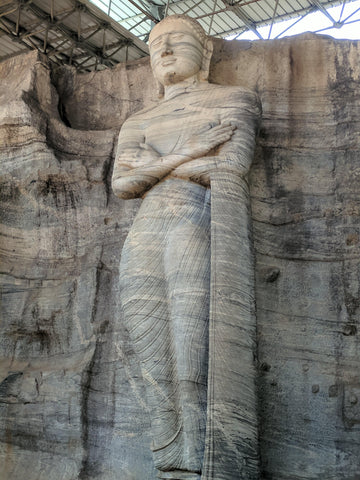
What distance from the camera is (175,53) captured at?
21.1 feet

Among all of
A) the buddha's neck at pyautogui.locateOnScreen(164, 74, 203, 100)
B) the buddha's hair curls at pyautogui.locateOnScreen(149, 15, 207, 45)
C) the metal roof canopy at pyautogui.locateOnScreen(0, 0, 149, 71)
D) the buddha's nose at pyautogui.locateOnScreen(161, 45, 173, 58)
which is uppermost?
the metal roof canopy at pyautogui.locateOnScreen(0, 0, 149, 71)

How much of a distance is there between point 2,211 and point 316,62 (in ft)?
12.1

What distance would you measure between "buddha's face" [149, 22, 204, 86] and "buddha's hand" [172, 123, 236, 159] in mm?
997

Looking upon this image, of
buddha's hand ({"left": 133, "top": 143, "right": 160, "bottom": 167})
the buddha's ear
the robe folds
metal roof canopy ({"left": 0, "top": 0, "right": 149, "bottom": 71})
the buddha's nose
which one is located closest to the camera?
the robe folds

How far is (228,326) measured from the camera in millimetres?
4836

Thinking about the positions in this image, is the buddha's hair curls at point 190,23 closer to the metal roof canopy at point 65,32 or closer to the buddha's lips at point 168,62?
the buddha's lips at point 168,62

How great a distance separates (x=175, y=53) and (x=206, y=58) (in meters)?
0.37

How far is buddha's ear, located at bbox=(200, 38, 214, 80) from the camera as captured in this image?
6.58 metres

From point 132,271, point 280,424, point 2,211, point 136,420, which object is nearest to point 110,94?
point 2,211

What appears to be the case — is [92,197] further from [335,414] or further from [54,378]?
[335,414]

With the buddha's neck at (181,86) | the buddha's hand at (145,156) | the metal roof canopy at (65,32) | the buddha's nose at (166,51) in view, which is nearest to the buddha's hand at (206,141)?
the buddha's hand at (145,156)

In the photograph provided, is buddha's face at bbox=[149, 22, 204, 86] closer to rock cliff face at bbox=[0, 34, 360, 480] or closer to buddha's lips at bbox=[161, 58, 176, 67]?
buddha's lips at bbox=[161, 58, 176, 67]

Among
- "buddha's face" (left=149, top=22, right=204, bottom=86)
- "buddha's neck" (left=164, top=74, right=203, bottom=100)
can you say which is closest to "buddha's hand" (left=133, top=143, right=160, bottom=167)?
"buddha's neck" (left=164, top=74, right=203, bottom=100)

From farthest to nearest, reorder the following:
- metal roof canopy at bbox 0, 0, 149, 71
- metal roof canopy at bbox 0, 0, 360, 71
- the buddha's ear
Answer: metal roof canopy at bbox 0, 0, 360, 71, metal roof canopy at bbox 0, 0, 149, 71, the buddha's ear
